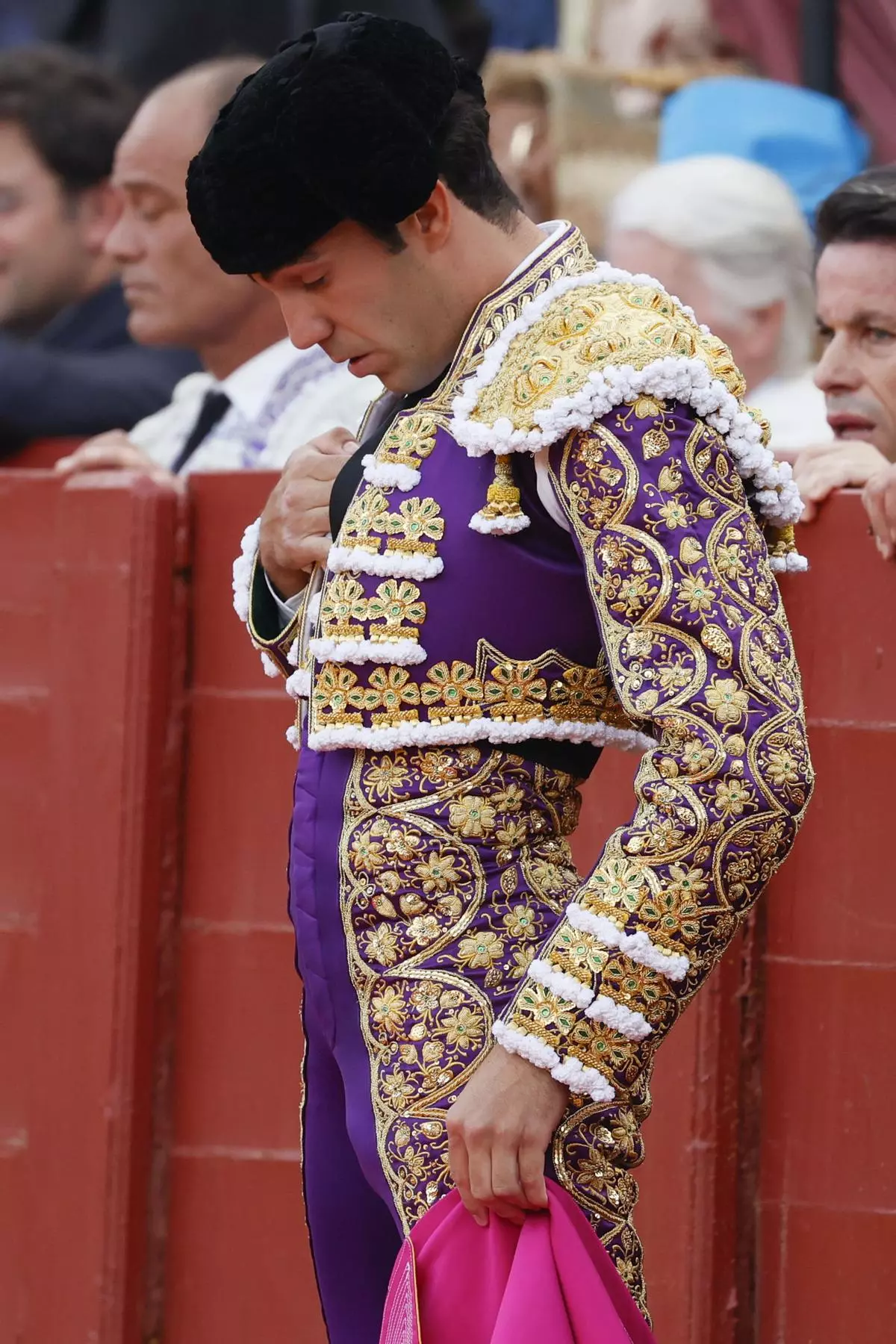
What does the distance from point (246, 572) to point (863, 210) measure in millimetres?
1211

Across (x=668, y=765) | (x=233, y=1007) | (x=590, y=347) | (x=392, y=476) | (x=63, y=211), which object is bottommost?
(x=233, y=1007)

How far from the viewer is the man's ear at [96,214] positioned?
4.64 metres

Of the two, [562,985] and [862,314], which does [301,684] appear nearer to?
[562,985]

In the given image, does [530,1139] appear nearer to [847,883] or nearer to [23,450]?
[847,883]

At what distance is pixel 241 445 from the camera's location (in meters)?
3.97

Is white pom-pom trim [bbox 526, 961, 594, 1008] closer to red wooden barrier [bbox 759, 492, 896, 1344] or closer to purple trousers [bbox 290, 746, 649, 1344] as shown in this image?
purple trousers [bbox 290, 746, 649, 1344]

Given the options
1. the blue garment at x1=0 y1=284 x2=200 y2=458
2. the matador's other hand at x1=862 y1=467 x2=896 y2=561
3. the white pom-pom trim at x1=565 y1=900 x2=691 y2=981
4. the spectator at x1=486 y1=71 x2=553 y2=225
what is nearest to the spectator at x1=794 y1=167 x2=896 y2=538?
the matador's other hand at x1=862 y1=467 x2=896 y2=561

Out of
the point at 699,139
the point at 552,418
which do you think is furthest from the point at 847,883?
the point at 699,139

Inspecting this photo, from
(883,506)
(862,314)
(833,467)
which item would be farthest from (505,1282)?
(862,314)

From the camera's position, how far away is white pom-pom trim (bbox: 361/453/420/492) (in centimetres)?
206

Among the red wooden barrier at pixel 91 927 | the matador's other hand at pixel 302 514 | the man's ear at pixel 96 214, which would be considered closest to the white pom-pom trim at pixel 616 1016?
the matador's other hand at pixel 302 514

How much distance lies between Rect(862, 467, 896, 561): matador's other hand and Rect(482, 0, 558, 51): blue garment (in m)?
3.96

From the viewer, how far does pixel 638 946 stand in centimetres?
187

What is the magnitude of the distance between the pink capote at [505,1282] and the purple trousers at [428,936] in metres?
0.05
